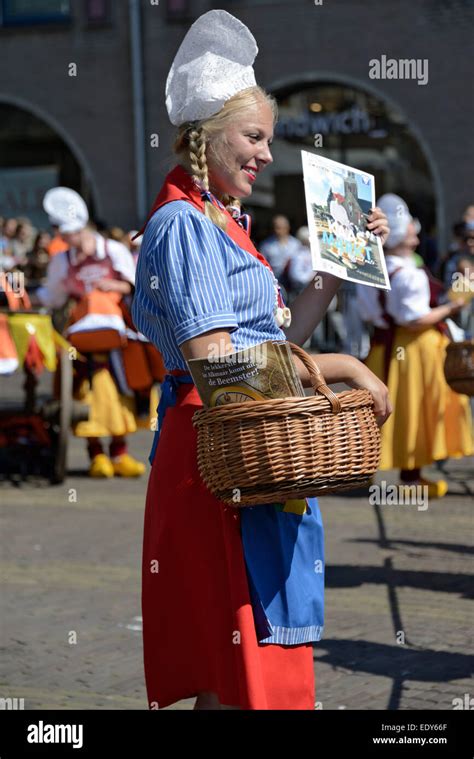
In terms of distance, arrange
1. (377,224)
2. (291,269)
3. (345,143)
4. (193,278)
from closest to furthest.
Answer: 1. (193,278)
2. (377,224)
3. (291,269)
4. (345,143)

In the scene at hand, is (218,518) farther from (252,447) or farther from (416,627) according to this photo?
(416,627)

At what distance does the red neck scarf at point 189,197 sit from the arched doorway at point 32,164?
22095 millimetres

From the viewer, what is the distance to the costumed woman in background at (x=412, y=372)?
9.00m

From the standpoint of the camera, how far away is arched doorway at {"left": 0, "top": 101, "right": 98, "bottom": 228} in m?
25.4

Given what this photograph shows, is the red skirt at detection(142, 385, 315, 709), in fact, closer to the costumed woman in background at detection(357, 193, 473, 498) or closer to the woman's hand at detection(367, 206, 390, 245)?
the woman's hand at detection(367, 206, 390, 245)

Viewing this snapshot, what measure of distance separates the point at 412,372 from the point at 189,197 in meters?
6.26

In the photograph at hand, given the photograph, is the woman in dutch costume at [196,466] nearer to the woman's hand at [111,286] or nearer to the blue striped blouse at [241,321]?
the blue striped blouse at [241,321]

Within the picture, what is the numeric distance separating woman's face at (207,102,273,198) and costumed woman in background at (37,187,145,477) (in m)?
6.96

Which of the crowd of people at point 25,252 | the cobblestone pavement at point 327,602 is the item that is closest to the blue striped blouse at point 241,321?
the cobblestone pavement at point 327,602

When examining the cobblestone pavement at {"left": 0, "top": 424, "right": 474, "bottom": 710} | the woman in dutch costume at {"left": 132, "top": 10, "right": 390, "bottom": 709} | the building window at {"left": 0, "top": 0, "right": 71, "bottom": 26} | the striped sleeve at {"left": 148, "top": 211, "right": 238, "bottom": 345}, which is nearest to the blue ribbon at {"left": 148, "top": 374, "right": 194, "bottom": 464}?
the woman in dutch costume at {"left": 132, "top": 10, "right": 390, "bottom": 709}

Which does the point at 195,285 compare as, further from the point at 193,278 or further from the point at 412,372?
the point at 412,372

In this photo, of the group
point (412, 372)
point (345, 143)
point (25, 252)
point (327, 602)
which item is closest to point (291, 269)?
point (25, 252)

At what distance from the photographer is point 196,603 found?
3115 millimetres

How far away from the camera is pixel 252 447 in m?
2.85
